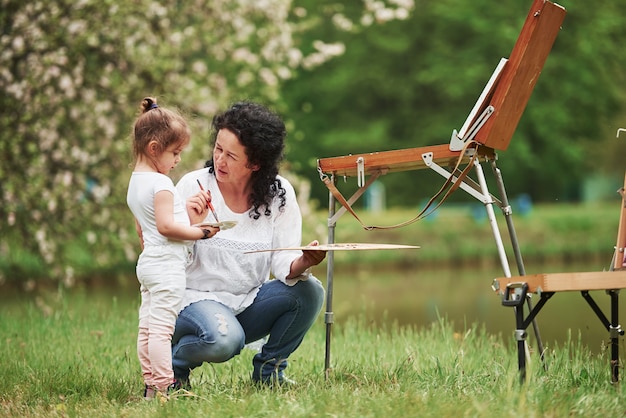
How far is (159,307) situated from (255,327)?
580mm

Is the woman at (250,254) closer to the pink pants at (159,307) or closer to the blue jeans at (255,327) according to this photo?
the blue jeans at (255,327)

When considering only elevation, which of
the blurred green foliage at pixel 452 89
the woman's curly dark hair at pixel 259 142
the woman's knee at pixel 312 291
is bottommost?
the woman's knee at pixel 312 291

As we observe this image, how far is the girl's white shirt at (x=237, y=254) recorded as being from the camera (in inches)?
163

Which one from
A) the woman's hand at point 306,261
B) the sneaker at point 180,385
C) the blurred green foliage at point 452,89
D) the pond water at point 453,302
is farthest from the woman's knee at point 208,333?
the blurred green foliage at point 452,89

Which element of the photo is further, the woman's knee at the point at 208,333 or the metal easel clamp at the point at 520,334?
the woman's knee at the point at 208,333

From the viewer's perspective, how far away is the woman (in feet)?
13.5

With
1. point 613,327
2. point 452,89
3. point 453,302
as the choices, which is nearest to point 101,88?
point 453,302

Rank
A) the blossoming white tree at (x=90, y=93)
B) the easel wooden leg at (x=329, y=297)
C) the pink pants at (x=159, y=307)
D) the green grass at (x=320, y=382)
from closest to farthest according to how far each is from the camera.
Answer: the green grass at (x=320, y=382)
the pink pants at (x=159, y=307)
the easel wooden leg at (x=329, y=297)
the blossoming white tree at (x=90, y=93)

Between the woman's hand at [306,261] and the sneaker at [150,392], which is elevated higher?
the woman's hand at [306,261]

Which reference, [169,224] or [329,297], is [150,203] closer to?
[169,224]

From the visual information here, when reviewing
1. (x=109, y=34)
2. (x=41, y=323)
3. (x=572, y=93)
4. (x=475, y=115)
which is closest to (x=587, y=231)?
(x=572, y=93)

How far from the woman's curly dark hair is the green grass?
840 mm

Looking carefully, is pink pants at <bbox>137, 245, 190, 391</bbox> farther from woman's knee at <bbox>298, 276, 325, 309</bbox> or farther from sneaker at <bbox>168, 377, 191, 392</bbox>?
woman's knee at <bbox>298, 276, 325, 309</bbox>

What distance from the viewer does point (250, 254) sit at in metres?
4.19
